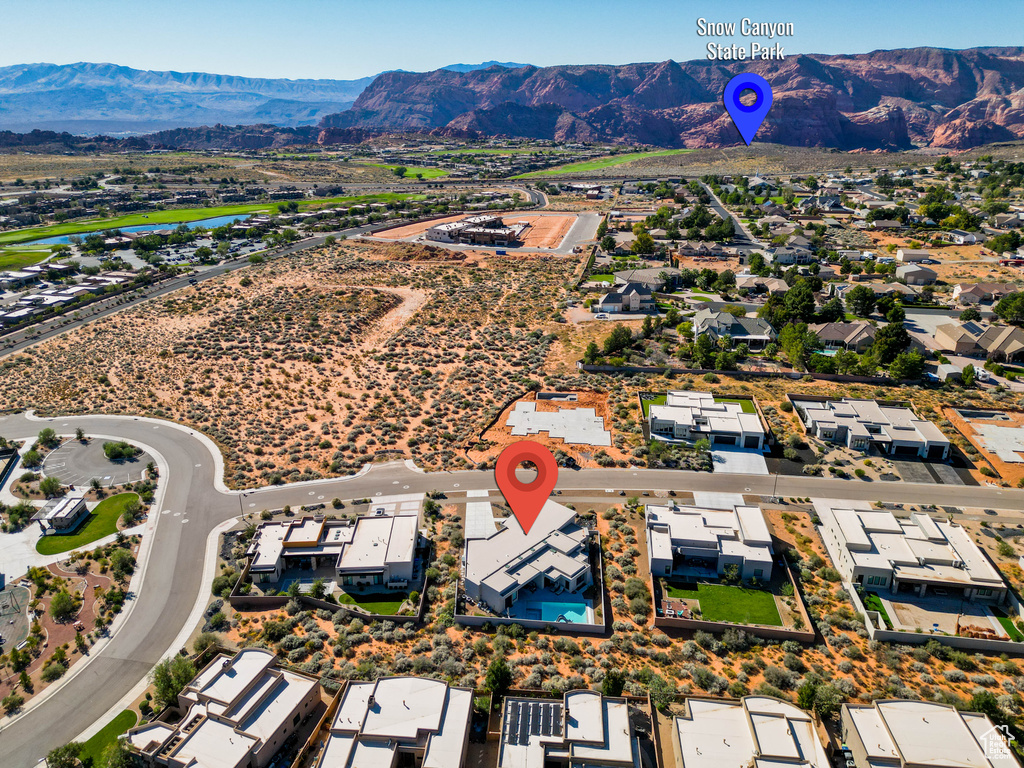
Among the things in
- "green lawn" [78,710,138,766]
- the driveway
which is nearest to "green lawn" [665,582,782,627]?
the driveway

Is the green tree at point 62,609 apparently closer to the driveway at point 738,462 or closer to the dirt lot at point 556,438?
the dirt lot at point 556,438

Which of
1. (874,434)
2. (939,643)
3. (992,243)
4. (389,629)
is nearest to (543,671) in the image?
(389,629)

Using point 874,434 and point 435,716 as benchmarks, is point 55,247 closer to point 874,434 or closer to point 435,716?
point 435,716

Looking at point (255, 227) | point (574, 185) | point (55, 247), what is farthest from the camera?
point (574, 185)

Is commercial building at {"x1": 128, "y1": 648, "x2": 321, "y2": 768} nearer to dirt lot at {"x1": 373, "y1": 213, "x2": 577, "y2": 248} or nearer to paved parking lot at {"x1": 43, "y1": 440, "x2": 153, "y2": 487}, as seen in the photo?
paved parking lot at {"x1": 43, "y1": 440, "x2": 153, "y2": 487}

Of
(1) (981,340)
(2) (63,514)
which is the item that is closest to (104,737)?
(2) (63,514)

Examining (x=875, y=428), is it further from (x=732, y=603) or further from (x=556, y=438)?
(x=556, y=438)
